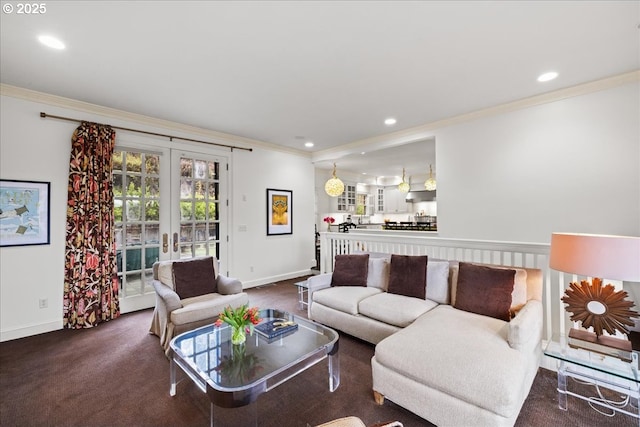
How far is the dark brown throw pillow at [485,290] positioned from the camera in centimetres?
241

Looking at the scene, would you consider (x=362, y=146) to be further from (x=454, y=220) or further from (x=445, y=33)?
(x=445, y=33)

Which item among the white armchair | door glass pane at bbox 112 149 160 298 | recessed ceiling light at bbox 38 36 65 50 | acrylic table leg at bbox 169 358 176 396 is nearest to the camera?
acrylic table leg at bbox 169 358 176 396

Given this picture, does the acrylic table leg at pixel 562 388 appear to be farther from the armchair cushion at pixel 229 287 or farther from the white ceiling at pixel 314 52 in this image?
the armchair cushion at pixel 229 287

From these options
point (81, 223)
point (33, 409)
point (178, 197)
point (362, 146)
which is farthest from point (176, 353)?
point (362, 146)

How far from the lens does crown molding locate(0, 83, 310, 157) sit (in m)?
3.22

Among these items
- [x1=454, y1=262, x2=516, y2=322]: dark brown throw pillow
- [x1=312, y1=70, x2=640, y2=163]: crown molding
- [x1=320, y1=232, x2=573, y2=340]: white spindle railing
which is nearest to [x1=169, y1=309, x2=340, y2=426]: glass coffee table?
[x1=454, y1=262, x2=516, y2=322]: dark brown throw pillow

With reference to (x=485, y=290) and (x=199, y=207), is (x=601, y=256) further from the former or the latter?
(x=199, y=207)

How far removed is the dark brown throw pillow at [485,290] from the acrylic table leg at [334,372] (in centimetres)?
127

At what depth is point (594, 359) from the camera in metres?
1.89

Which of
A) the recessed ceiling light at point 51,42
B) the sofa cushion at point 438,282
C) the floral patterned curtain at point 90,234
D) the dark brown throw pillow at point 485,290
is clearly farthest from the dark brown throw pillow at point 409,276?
the recessed ceiling light at point 51,42

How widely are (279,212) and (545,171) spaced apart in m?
4.35

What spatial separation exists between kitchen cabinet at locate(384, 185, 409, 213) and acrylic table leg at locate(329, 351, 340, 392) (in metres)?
8.87

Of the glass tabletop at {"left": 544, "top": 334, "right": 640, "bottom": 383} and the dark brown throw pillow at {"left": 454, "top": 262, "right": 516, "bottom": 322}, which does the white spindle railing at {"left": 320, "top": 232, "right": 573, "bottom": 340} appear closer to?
the glass tabletop at {"left": 544, "top": 334, "right": 640, "bottom": 383}

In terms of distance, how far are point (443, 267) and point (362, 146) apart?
317cm
